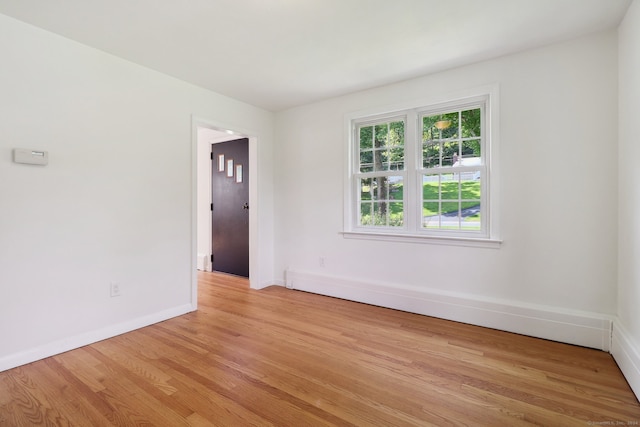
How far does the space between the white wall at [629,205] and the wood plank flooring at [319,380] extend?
0.21m

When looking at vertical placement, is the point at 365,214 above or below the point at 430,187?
below

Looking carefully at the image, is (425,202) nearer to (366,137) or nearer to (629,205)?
(366,137)

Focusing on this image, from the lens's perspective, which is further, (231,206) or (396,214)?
(231,206)

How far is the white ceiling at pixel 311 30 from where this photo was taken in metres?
2.04

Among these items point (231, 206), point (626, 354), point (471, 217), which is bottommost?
point (626, 354)

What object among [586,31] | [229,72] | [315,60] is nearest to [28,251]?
[229,72]

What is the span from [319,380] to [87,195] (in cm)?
232

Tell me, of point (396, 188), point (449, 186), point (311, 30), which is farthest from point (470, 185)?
point (311, 30)

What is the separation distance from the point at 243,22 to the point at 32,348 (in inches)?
111

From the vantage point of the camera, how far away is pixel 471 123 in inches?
119

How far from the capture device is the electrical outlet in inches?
105

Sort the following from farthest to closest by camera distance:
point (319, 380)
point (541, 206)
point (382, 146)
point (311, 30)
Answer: point (382, 146) < point (541, 206) < point (311, 30) < point (319, 380)

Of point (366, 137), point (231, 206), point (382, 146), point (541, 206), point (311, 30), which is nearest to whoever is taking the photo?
point (311, 30)

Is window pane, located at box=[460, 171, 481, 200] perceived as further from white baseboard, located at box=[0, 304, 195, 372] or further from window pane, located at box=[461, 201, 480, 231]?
white baseboard, located at box=[0, 304, 195, 372]
